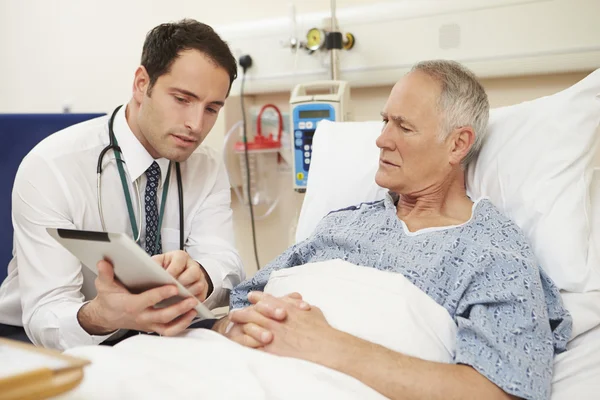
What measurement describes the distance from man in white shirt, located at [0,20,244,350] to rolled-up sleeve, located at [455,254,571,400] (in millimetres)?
678

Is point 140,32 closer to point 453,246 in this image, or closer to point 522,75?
point 522,75

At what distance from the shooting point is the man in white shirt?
1626mm

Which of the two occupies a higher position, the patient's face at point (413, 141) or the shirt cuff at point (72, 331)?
the patient's face at point (413, 141)

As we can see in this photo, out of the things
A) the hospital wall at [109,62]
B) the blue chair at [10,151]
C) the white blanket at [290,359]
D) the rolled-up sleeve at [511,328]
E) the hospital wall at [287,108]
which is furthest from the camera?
the hospital wall at [109,62]

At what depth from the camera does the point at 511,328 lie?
1.28 metres

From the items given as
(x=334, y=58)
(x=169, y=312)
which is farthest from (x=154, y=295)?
(x=334, y=58)

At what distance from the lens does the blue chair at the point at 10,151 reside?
6.85ft

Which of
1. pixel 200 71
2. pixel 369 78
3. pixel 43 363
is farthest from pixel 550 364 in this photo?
pixel 369 78

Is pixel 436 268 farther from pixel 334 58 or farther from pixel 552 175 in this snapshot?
pixel 334 58

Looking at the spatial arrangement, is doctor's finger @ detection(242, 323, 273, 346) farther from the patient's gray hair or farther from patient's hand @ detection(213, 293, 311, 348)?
the patient's gray hair

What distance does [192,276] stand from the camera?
1.50 meters

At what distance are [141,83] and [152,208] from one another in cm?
38

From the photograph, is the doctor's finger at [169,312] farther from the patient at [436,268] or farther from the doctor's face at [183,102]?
the doctor's face at [183,102]

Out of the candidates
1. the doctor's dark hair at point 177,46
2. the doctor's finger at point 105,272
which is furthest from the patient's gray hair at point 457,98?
the doctor's finger at point 105,272
